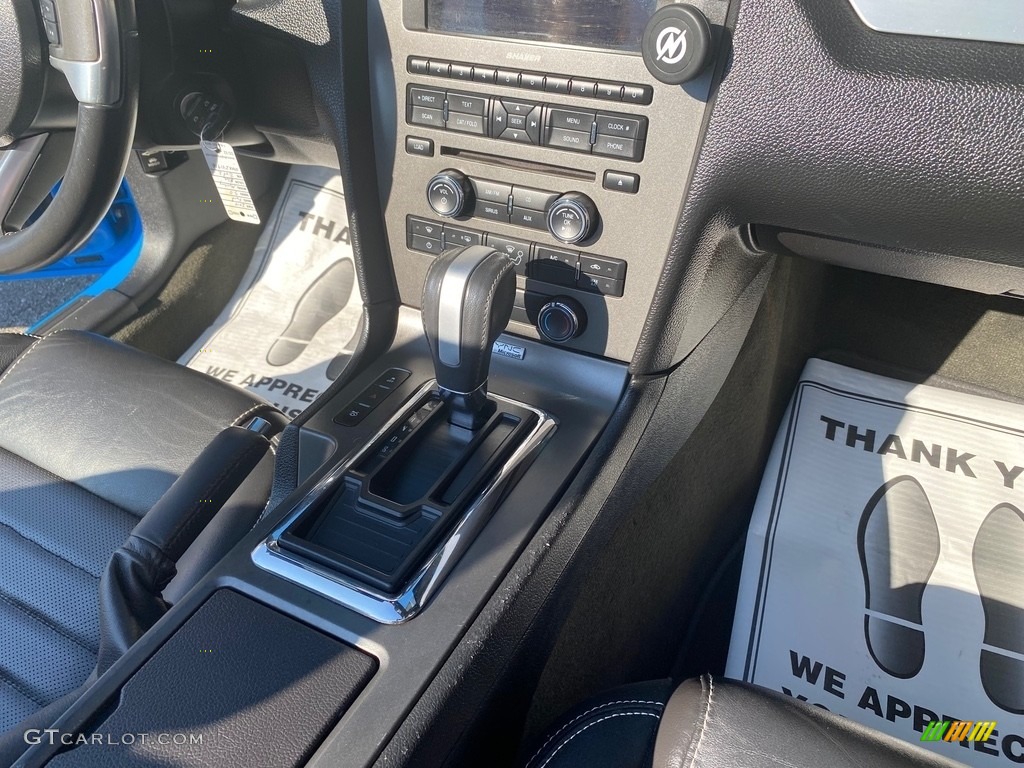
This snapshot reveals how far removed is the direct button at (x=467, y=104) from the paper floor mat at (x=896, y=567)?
2.67 ft

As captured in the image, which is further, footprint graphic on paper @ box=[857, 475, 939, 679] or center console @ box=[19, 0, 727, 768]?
footprint graphic on paper @ box=[857, 475, 939, 679]

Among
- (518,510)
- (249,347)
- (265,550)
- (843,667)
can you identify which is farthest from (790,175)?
(249,347)

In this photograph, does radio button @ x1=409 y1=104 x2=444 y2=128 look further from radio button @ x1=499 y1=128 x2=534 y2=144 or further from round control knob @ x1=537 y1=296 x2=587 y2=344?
round control knob @ x1=537 y1=296 x2=587 y2=344

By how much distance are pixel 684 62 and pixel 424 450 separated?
17.9 inches

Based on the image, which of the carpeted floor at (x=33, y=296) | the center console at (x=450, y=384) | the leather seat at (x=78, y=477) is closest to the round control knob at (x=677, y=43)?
the center console at (x=450, y=384)

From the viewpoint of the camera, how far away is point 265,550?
715mm

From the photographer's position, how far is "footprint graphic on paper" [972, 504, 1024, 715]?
109 cm

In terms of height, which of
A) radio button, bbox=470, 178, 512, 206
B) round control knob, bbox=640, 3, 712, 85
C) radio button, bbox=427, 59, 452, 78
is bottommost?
radio button, bbox=470, 178, 512, 206

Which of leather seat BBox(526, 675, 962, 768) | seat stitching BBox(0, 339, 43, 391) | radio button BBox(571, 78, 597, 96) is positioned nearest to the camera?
leather seat BBox(526, 675, 962, 768)

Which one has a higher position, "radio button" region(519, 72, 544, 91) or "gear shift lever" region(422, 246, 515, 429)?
"radio button" region(519, 72, 544, 91)

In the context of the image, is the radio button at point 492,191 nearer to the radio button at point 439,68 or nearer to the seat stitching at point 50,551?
A: the radio button at point 439,68

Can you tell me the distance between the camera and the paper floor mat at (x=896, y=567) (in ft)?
3.64

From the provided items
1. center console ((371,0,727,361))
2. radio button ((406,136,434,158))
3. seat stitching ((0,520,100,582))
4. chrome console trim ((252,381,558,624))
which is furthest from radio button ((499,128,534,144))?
seat stitching ((0,520,100,582))

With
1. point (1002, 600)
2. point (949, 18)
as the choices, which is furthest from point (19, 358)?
point (1002, 600)
